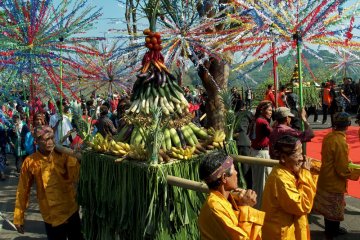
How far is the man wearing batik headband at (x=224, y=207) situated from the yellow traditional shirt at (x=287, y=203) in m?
0.47

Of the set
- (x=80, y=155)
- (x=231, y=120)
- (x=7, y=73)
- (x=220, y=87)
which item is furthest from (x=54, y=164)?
(x=220, y=87)

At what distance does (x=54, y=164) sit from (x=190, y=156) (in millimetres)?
1532

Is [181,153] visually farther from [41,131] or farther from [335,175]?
[335,175]

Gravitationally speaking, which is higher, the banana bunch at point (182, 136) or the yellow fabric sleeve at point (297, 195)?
Answer: the banana bunch at point (182, 136)

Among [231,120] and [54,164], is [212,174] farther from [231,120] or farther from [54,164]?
[54,164]

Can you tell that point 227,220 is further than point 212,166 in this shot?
No

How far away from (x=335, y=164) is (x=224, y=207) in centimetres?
272

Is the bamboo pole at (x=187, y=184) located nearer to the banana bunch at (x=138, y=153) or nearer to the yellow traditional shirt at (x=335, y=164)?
the banana bunch at (x=138, y=153)

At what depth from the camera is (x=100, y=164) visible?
4234mm

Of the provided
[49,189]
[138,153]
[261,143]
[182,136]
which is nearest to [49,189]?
[49,189]

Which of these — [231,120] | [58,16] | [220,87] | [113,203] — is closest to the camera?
[113,203]

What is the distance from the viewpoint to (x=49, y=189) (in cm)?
435

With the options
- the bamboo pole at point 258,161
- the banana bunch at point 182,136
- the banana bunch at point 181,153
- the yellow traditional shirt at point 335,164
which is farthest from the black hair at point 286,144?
the yellow traditional shirt at point 335,164

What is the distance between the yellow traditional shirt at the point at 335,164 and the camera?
479 cm
